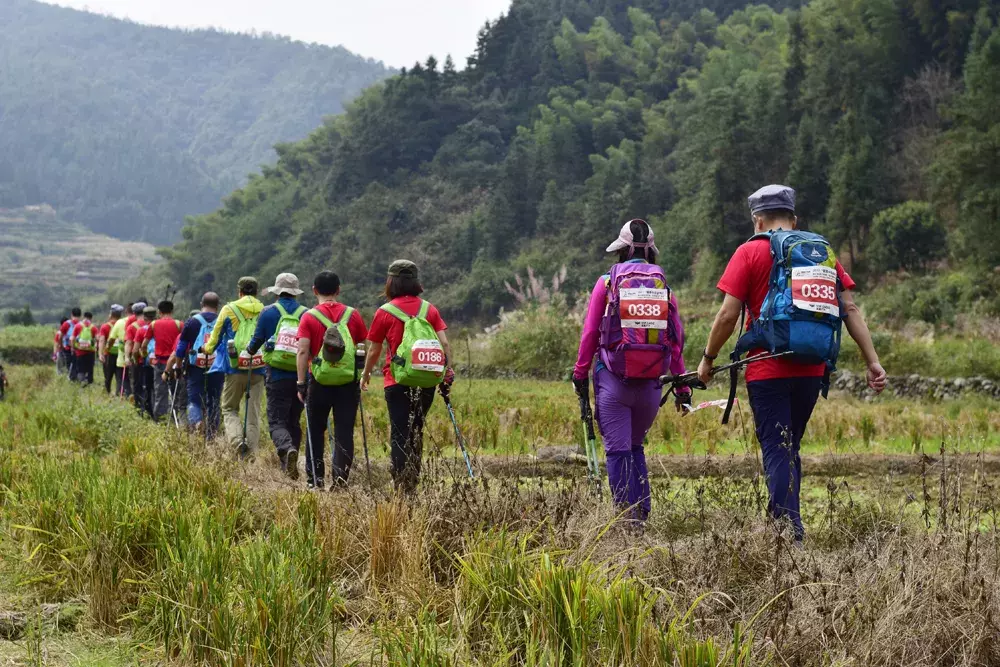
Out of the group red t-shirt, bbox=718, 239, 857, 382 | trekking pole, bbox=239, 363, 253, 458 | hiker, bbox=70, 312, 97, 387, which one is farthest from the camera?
hiker, bbox=70, 312, 97, 387

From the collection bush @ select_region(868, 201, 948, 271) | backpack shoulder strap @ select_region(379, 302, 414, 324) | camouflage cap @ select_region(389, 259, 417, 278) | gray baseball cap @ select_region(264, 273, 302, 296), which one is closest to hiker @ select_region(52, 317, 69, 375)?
gray baseball cap @ select_region(264, 273, 302, 296)

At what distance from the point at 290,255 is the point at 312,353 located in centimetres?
8229

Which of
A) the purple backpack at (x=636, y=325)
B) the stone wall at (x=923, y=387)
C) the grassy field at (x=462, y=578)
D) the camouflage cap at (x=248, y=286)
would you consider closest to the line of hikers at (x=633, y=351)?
the purple backpack at (x=636, y=325)

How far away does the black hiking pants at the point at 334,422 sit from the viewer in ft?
25.6

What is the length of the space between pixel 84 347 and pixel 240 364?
11.7 metres

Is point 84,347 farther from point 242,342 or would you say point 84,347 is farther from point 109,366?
point 242,342

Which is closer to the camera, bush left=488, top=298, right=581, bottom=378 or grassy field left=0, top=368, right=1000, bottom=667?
grassy field left=0, top=368, right=1000, bottom=667

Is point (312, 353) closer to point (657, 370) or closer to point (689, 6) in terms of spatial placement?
point (657, 370)

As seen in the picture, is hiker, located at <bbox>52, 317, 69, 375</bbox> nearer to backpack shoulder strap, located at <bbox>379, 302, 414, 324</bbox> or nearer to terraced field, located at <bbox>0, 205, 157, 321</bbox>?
backpack shoulder strap, located at <bbox>379, 302, 414, 324</bbox>

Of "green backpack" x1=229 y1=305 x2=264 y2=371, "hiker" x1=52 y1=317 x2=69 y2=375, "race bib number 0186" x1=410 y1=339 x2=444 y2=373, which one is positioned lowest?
"hiker" x1=52 y1=317 x2=69 y2=375

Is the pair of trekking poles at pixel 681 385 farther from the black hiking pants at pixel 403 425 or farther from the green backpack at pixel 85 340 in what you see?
the green backpack at pixel 85 340

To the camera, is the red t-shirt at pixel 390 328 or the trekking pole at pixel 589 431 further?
the red t-shirt at pixel 390 328

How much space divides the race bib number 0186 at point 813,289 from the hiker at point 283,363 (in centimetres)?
459

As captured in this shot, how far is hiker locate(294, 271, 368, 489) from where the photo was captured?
306 inches
